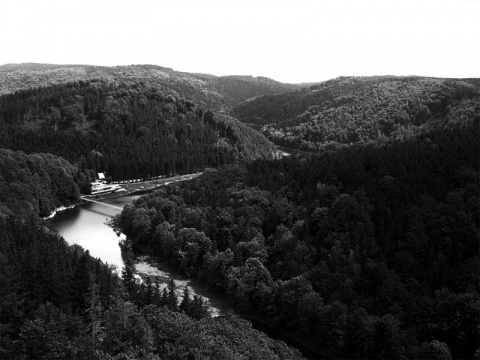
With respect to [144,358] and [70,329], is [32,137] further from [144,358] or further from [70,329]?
[144,358]

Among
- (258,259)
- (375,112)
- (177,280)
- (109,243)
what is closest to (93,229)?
(109,243)

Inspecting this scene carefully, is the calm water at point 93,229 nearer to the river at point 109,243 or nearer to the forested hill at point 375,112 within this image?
the river at point 109,243

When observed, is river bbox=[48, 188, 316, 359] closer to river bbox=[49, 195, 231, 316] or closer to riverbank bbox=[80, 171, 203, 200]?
river bbox=[49, 195, 231, 316]

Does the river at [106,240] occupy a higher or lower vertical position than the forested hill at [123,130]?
lower

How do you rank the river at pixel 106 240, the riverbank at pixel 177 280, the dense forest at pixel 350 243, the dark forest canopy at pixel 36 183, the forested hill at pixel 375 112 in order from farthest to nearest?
the forested hill at pixel 375 112
the dark forest canopy at pixel 36 183
the river at pixel 106 240
the riverbank at pixel 177 280
the dense forest at pixel 350 243

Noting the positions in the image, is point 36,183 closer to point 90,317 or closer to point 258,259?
point 258,259

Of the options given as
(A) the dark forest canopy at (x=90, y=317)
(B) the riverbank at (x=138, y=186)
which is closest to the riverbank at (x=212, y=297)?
(A) the dark forest canopy at (x=90, y=317)

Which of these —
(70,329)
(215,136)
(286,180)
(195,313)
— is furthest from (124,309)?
(215,136)
